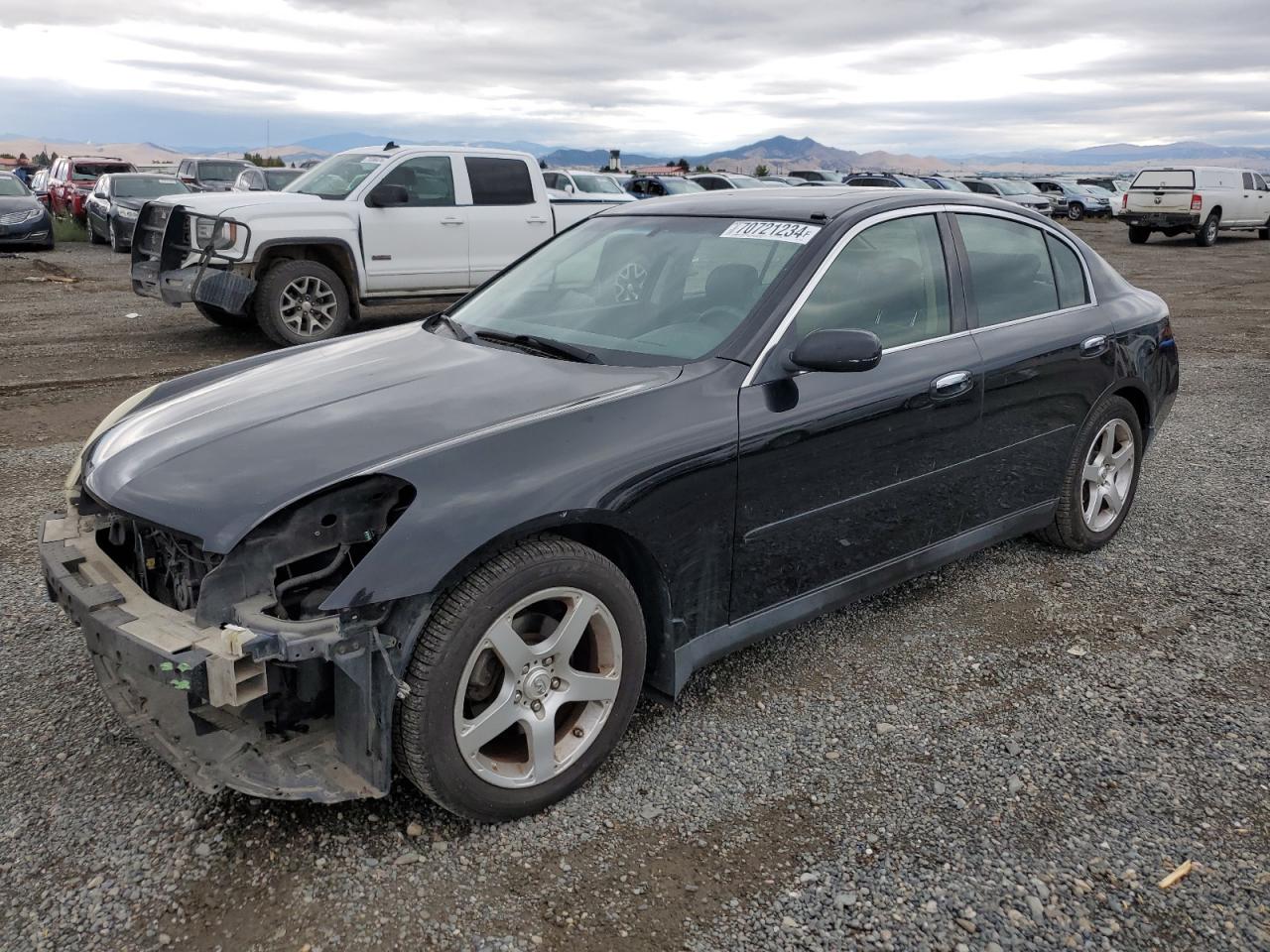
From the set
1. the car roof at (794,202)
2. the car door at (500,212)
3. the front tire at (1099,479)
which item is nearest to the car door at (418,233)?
the car door at (500,212)

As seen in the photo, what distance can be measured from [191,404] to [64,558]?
0.63m

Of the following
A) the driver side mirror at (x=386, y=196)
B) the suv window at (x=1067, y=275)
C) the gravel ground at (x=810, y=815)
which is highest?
the driver side mirror at (x=386, y=196)

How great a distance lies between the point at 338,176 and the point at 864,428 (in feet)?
27.0

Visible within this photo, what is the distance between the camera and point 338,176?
398 inches

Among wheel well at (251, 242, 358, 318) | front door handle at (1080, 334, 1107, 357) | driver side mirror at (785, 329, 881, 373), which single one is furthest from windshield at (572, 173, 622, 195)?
driver side mirror at (785, 329, 881, 373)

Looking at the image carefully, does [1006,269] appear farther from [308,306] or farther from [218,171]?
[218,171]

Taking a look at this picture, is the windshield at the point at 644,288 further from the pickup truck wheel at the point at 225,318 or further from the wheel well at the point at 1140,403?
the pickup truck wheel at the point at 225,318

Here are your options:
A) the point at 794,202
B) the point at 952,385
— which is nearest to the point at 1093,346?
the point at 952,385

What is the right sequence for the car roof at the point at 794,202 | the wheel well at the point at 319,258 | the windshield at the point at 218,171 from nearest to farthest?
the car roof at the point at 794,202, the wheel well at the point at 319,258, the windshield at the point at 218,171

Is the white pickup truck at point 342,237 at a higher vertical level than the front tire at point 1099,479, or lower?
higher

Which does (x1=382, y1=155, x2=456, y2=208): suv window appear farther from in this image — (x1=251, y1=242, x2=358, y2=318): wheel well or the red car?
the red car

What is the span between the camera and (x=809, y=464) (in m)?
3.20

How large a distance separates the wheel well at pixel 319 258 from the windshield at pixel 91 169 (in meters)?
18.6

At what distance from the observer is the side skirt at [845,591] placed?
307 cm
